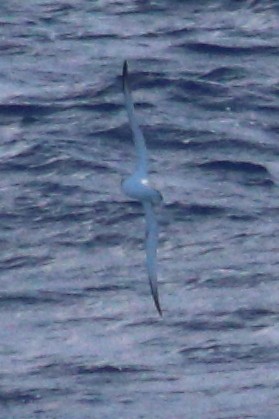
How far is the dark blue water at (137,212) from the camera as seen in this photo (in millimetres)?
18109

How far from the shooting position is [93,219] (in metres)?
20.7

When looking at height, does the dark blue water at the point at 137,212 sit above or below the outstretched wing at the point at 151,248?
below

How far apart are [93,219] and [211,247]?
1335mm

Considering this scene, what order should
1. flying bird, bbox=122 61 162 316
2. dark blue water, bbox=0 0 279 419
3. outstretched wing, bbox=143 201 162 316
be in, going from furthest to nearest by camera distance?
dark blue water, bbox=0 0 279 419
flying bird, bbox=122 61 162 316
outstretched wing, bbox=143 201 162 316

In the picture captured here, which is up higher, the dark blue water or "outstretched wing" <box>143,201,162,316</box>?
"outstretched wing" <box>143,201,162,316</box>

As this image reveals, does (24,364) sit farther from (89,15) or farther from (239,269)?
(89,15)

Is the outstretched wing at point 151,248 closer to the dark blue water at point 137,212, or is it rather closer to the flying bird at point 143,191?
the flying bird at point 143,191

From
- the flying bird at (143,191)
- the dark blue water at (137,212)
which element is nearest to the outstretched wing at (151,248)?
the flying bird at (143,191)

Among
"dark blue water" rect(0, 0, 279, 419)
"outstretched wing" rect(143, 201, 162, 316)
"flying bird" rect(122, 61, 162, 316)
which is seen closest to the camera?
"outstretched wing" rect(143, 201, 162, 316)

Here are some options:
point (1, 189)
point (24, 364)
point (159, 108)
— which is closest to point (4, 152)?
point (1, 189)

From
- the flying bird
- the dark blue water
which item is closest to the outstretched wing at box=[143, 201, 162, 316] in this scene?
the flying bird

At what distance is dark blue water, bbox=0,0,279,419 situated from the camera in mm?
18109

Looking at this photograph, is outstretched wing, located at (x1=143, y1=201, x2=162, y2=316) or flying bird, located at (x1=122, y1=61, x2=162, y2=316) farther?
flying bird, located at (x1=122, y1=61, x2=162, y2=316)

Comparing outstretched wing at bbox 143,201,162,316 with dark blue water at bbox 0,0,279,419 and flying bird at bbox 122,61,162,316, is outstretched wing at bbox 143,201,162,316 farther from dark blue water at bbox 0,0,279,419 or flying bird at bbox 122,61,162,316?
dark blue water at bbox 0,0,279,419
